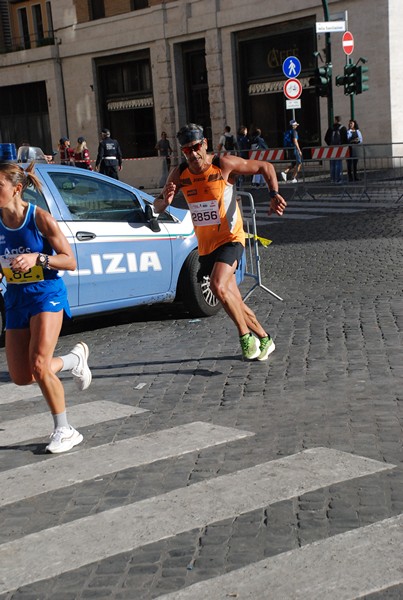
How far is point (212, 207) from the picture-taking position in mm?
7805

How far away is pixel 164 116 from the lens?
127 feet

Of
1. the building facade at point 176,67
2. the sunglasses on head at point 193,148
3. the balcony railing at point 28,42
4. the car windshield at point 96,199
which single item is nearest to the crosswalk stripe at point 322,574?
the sunglasses on head at point 193,148

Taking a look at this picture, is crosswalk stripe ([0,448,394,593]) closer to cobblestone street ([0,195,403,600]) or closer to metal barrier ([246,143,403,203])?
cobblestone street ([0,195,403,600])

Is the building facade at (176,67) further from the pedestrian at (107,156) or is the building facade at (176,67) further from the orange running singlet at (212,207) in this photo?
the orange running singlet at (212,207)

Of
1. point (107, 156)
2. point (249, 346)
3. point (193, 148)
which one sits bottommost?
point (249, 346)

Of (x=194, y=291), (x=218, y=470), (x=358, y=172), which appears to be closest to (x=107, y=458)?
(x=218, y=470)

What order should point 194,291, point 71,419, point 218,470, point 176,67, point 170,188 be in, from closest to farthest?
point 218,470 < point 71,419 < point 170,188 < point 194,291 < point 176,67

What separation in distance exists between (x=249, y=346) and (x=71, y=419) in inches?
71.5

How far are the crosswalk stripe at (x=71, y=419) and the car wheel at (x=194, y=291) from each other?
9.97 ft

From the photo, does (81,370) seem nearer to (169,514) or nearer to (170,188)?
(169,514)

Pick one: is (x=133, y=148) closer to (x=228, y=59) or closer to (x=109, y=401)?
(x=228, y=59)

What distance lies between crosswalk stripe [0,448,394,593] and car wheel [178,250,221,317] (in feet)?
14.9

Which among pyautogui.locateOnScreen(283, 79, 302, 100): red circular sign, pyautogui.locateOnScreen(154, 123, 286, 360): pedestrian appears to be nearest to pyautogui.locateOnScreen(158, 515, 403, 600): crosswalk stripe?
pyautogui.locateOnScreen(154, 123, 286, 360): pedestrian

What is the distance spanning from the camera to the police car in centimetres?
890
